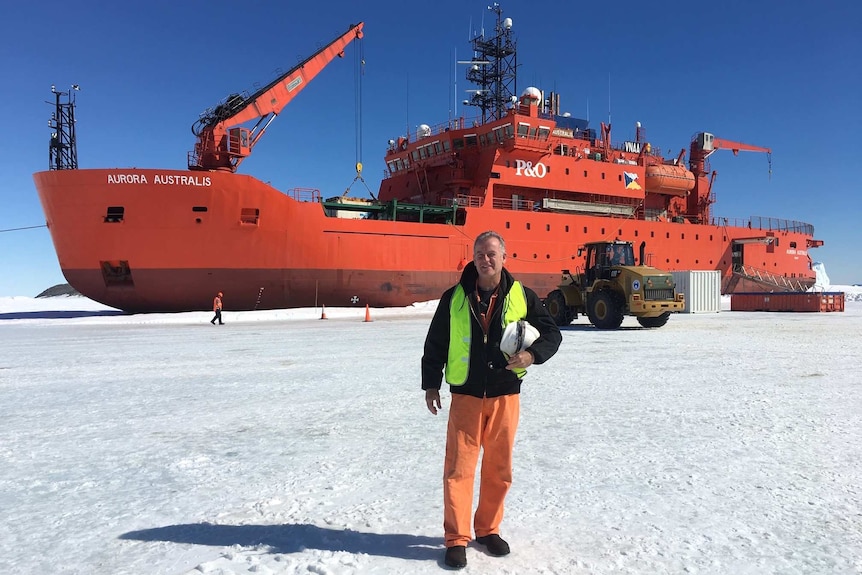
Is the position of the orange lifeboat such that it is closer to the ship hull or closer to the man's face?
the ship hull

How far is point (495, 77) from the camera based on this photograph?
29859 mm

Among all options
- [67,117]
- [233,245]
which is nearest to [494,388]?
[233,245]

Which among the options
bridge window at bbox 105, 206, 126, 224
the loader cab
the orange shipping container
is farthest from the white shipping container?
bridge window at bbox 105, 206, 126, 224

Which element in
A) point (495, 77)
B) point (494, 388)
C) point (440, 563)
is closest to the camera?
point (440, 563)

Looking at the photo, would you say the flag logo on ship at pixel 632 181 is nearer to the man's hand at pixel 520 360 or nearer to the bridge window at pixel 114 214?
the bridge window at pixel 114 214

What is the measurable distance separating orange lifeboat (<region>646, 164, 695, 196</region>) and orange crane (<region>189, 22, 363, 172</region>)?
1861 centimetres

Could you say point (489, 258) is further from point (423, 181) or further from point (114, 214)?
point (423, 181)

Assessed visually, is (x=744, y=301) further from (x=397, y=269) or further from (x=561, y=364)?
(x=561, y=364)

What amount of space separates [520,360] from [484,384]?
211 mm

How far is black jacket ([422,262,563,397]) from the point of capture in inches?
98.3

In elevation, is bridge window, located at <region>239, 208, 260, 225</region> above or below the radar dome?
below

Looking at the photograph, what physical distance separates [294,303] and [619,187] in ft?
56.0

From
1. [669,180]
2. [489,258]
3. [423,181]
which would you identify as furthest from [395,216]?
[489,258]

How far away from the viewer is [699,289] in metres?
24.3
